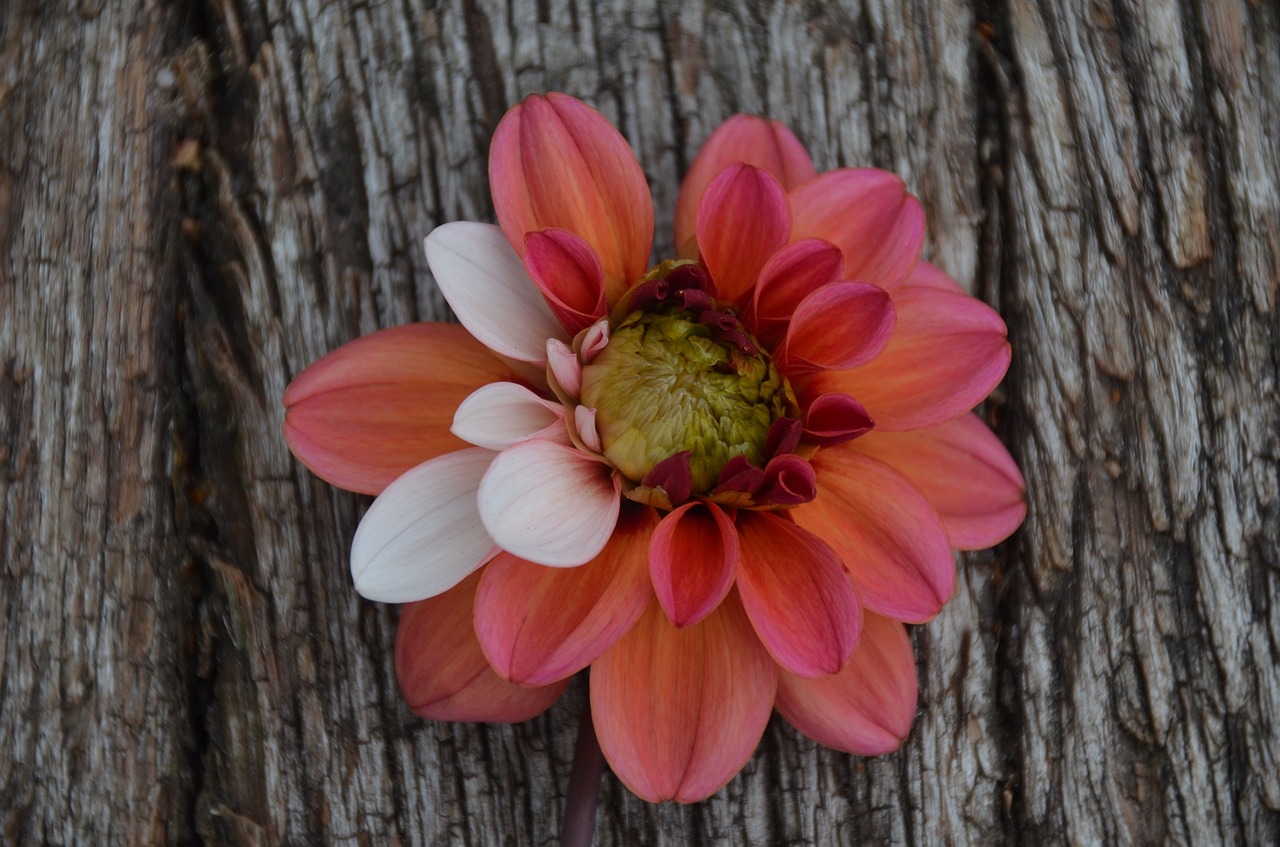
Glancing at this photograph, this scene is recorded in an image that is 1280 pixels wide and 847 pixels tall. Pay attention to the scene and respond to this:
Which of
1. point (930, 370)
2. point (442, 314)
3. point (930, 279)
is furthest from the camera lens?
point (442, 314)

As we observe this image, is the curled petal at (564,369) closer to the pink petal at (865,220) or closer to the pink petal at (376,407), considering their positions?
the pink petal at (376,407)

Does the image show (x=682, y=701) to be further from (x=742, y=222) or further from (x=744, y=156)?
(x=744, y=156)

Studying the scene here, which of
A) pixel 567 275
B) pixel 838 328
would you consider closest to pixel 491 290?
pixel 567 275

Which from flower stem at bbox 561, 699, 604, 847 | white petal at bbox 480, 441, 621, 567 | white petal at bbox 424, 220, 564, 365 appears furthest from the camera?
flower stem at bbox 561, 699, 604, 847

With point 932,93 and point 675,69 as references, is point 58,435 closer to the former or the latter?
point 675,69

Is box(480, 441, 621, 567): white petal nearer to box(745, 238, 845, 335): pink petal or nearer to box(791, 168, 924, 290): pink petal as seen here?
box(745, 238, 845, 335): pink petal

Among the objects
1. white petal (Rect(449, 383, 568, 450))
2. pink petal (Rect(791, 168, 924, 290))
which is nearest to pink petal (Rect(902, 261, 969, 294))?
pink petal (Rect(791, 168, 924, 290))

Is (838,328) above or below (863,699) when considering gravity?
above

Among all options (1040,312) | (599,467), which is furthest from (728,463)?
(1040,312)
